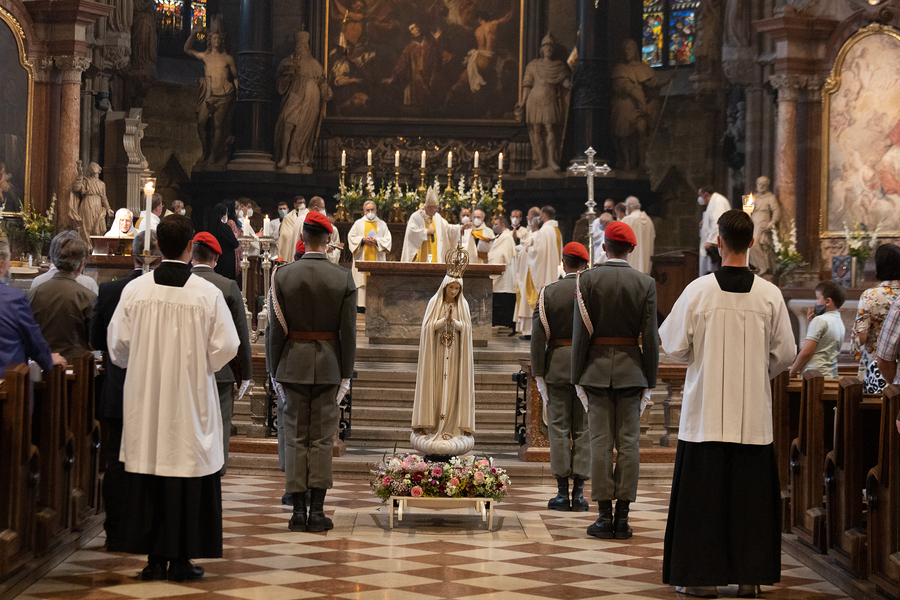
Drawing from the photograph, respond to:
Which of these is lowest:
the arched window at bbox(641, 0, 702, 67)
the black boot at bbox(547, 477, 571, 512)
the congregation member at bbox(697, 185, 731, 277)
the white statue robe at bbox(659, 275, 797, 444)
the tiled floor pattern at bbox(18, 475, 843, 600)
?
the tiled floor pattern at bbox(18, 475, 843, 600)

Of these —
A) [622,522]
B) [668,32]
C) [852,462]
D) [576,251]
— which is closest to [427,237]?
[576,251]

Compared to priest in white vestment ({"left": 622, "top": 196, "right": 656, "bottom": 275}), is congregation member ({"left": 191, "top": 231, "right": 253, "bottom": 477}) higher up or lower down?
lower down

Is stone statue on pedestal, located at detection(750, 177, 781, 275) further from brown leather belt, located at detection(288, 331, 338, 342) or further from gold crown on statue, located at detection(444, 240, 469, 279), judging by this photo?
brown leather belt, located at detection(288, 331, 338, 342)

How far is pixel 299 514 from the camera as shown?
6.88m

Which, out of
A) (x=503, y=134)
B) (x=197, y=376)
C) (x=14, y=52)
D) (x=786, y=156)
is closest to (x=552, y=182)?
(x=503, y=134)

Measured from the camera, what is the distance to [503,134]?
22562 millimetres

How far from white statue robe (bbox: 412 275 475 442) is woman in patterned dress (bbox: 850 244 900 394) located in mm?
2328

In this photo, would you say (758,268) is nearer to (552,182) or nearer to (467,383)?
(552,182)

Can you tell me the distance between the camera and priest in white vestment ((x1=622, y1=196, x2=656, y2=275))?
17406 millimetres

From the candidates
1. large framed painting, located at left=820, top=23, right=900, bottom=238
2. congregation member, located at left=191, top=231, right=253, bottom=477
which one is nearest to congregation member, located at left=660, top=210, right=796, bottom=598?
congregation member, located at left=191, top=231, right=253, bottom=477

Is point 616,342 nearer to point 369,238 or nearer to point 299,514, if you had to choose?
point 299,514

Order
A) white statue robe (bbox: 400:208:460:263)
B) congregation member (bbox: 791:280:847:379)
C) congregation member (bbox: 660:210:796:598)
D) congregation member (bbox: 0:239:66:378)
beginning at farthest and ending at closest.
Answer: white statue robe (bbox: 400:208:460:263)
congregation member (bbox: 791:280:847:379)
congregation member (bbox: 0:239:66:378)
congregation member (bbox: 660:210:796:598)

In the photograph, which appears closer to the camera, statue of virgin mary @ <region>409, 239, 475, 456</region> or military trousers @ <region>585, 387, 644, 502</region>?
military trousers @ <region>585, 387, 644, 502</region>

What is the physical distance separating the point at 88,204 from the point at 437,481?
10.9 meters
